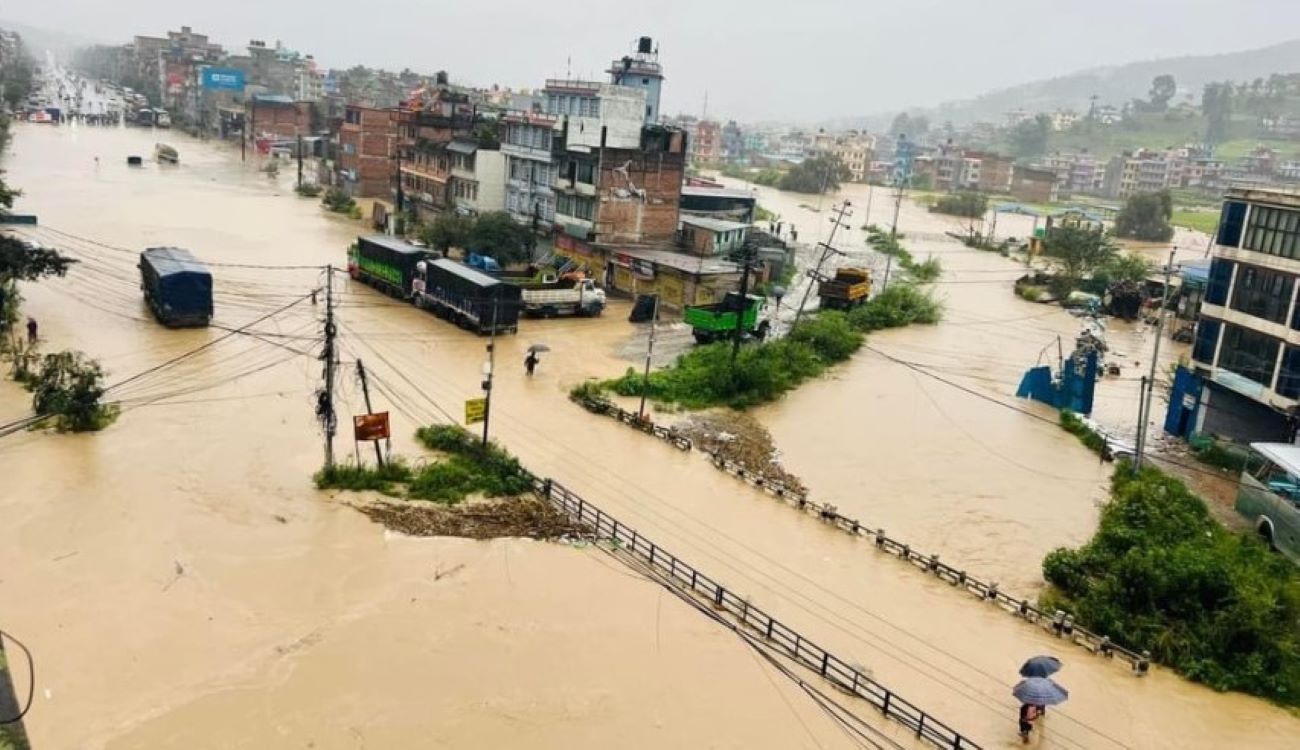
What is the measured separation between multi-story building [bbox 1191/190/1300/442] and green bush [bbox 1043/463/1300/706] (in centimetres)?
605

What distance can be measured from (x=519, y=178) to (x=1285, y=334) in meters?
31.9

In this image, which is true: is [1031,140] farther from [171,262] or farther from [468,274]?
[171,262]

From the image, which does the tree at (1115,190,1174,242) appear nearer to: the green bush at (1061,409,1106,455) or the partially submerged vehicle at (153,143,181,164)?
the green bush at (1061,409,1106,455)

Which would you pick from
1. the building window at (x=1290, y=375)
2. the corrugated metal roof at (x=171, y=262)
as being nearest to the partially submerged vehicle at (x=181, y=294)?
the corrugated metal roof at (x=171, y=262)

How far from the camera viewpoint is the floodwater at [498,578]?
40.4ft

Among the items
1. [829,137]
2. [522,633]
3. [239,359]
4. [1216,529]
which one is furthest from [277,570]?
[829,137]

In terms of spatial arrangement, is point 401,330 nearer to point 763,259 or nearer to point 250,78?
point 763,259

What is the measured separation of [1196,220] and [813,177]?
3610 centimetres

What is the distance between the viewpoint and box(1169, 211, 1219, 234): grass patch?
8700cm

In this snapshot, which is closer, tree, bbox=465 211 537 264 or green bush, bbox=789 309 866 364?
green bush, bbox=789 309 866 364

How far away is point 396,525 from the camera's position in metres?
16.8

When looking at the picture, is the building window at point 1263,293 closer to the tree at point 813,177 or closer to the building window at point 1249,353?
the building window at point 1249,353

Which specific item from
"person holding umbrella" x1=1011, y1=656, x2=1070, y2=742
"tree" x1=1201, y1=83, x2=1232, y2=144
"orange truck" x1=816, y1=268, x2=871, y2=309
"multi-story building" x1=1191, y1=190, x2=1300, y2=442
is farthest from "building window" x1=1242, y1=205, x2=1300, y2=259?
"tree" x1=1201, y1=83, x2=1232, y2=144

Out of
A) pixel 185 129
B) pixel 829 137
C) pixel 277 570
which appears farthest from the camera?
pixel 829 137
